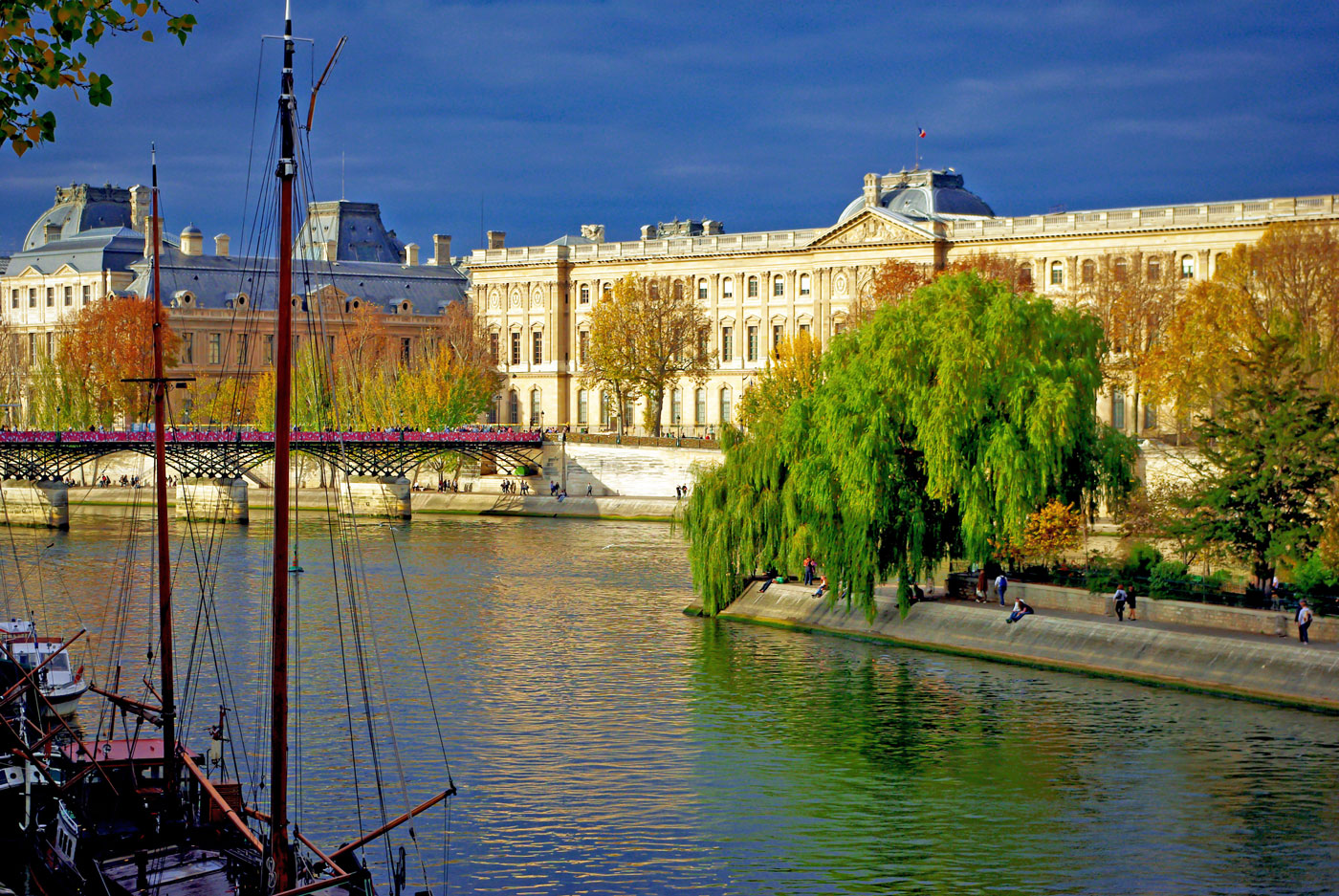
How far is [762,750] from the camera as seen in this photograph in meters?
35.4

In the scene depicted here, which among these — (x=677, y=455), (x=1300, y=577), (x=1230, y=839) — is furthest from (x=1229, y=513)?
(x=677, y=455)

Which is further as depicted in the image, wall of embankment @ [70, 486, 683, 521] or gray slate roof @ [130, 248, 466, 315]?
gray slate roof @ [130, 248, 466, 315]

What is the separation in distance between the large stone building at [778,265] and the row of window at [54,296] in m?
31.4

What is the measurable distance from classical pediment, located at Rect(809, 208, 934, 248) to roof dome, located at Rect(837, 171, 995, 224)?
144 inches

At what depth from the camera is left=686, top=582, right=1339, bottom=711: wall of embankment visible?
38.8 m

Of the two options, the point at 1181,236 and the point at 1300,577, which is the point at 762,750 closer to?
the point at 1300,577

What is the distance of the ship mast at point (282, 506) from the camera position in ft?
68.6

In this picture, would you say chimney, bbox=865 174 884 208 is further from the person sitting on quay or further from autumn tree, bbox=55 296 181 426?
the person sitting on quay

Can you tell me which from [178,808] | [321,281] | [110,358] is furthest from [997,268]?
[178,808]

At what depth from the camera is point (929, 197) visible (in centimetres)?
12388

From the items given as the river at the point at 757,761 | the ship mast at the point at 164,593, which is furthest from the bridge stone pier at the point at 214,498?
the ship mast at the point at 164,593

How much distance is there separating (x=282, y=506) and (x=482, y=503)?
258 ft

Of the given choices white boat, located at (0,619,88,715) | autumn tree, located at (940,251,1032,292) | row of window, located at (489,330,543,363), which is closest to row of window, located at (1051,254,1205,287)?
autumn tree, located at (940,251,1032,292)

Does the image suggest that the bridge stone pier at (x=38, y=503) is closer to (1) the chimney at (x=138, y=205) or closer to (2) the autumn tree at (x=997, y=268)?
(2) the autumn tree at (x=997, y=268)
